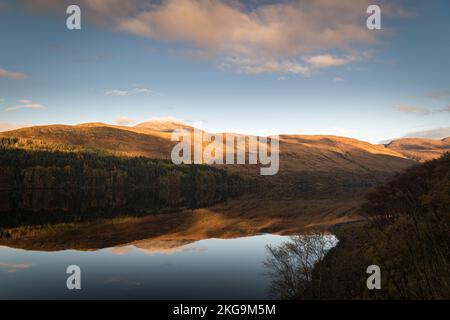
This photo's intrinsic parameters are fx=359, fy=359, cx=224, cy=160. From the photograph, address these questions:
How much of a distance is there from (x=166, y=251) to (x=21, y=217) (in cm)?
5393

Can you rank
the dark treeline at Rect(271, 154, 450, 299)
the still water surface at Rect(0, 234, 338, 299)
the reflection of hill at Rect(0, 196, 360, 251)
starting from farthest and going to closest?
the reflection of hill at Rect(0, 196, 360, 251)
the still water surface at Rect(0, 234, 338, 299)
the dark treeline at Rect(271, 154, 450, 299)

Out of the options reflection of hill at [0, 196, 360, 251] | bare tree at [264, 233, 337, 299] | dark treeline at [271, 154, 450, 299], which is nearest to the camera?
dark treeline at [271, 154, 450, 299]

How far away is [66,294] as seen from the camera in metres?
30.9

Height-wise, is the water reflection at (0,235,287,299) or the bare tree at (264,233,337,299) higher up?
the bare tree at (264,233,337,299)

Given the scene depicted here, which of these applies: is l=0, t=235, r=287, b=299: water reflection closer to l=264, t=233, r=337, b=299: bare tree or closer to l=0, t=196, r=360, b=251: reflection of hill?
l=264, t=233, r=337, b=299: bare tree

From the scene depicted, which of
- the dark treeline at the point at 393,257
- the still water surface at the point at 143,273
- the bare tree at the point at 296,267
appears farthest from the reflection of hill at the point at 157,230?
the dark treeline at the point at 393,257

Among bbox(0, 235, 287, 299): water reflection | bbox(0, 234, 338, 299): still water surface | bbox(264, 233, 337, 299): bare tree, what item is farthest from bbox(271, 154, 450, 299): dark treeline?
bbox(0, 235, 287, 299): water reflection

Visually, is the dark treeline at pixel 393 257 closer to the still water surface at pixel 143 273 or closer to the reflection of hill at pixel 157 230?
the still water surface at pixel 143 273

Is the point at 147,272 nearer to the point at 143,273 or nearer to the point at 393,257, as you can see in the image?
the point at 143,273

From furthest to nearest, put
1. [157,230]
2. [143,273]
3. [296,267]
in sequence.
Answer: [157,230], [143,273], [296,267]

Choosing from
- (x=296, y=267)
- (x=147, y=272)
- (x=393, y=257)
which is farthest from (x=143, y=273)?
(x=393, y=257)

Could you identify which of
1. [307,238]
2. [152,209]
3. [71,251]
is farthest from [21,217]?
[307,238]

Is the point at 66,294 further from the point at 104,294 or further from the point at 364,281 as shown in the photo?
the point at 364,281
